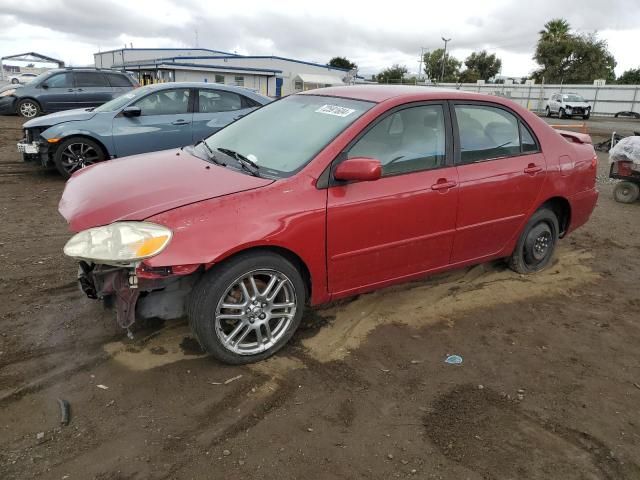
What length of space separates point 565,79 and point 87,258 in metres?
62.5

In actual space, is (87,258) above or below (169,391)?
above

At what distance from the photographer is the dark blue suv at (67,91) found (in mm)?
14422

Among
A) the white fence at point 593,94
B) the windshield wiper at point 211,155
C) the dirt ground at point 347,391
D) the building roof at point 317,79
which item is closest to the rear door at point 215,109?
the windshield wiper at point 211,155

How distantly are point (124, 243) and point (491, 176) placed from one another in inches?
110

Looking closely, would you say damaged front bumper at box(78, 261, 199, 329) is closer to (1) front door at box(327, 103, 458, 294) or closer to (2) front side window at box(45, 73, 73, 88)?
(1) front door at box(327, 103, 458, 294)

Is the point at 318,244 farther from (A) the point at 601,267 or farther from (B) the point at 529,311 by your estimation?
(A) the point at 601,267

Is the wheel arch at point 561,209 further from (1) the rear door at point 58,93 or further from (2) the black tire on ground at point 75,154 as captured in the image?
(1) the rear door at point 58,93

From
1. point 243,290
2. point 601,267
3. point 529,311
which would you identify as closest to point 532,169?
point 529,311

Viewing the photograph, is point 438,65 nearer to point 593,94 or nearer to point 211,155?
point 593,94

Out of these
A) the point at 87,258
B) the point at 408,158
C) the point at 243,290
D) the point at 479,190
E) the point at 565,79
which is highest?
the point at 565,79

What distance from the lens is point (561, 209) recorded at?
4.85m

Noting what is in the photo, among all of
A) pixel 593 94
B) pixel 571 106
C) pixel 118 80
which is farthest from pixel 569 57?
pixel 118 80

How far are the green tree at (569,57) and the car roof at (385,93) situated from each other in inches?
2227

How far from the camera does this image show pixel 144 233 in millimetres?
2756
